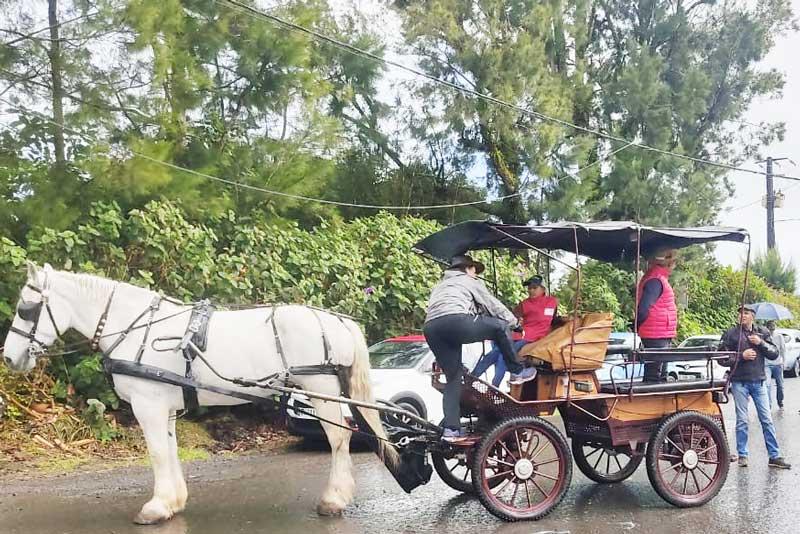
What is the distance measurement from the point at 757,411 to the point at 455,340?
421 cm

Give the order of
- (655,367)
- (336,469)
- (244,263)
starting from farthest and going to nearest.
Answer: (244,263) → (655,367) → (336,469)

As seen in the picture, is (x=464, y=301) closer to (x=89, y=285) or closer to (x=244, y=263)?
(x=89, y=285)

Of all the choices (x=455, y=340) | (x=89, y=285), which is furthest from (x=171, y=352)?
(x=455, y=340)

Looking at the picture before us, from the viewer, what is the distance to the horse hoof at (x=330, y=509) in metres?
6.67

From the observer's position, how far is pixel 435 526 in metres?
6.47

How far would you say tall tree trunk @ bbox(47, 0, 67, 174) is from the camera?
32.2ft

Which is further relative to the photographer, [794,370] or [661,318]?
[794,370]

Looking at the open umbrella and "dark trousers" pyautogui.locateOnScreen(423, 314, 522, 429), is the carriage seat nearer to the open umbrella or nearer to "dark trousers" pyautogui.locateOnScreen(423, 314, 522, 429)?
"dark trousers" pyautogui.locateOnScreen(423, 314, 522, 429)

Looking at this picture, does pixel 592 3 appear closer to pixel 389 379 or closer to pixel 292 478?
pixel 389 379

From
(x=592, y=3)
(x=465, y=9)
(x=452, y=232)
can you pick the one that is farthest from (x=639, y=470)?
(x=592, y=3)

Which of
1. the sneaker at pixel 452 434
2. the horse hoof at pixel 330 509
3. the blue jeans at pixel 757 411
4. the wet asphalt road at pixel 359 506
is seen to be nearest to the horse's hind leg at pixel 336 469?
the horse hoof at pixel 330 509

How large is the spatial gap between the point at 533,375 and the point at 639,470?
269 cm

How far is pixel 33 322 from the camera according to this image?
255 inches

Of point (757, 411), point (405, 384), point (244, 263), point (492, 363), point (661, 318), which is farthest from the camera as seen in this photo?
point (244, 263)
